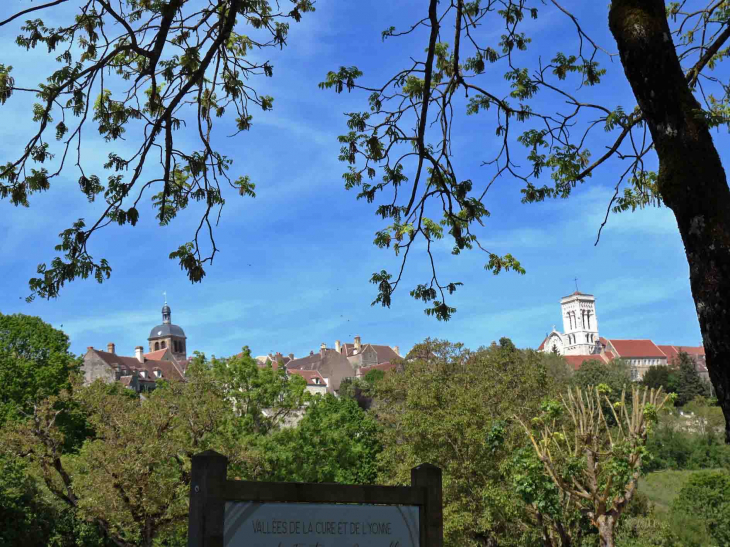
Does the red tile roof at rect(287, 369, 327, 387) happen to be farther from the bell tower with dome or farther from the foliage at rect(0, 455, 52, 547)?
the foliage at rect(0, 455, 52, 547)

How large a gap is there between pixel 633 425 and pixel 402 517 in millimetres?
11332

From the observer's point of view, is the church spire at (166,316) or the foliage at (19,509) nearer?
the foliage at (19,509)

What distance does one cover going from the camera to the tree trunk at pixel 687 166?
4.27 metres

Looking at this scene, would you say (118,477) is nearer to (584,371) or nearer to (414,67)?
(414,67)

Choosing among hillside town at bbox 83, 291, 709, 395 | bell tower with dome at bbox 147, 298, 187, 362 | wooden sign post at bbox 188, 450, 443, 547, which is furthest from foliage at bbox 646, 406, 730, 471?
bell tower with dome at bbox 147, 298, 187, 362

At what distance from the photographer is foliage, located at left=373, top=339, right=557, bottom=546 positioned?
23.1 m

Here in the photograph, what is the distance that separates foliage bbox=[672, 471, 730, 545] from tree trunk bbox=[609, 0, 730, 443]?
101 feet

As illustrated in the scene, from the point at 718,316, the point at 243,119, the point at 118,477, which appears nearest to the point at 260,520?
the point at 718,316

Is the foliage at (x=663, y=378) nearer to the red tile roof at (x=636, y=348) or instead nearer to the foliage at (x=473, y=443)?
the red tile roof at (x=636, y=348)

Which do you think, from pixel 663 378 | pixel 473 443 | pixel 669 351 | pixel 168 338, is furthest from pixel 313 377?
pixel 473 443

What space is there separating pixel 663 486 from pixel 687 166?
1824 inches

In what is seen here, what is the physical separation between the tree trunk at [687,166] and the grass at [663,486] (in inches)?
1438

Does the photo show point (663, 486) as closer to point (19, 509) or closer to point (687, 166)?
point (19, 509)

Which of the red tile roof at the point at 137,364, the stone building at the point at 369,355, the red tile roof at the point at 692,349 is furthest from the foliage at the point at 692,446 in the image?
the red tile roof at the point at 692,349
